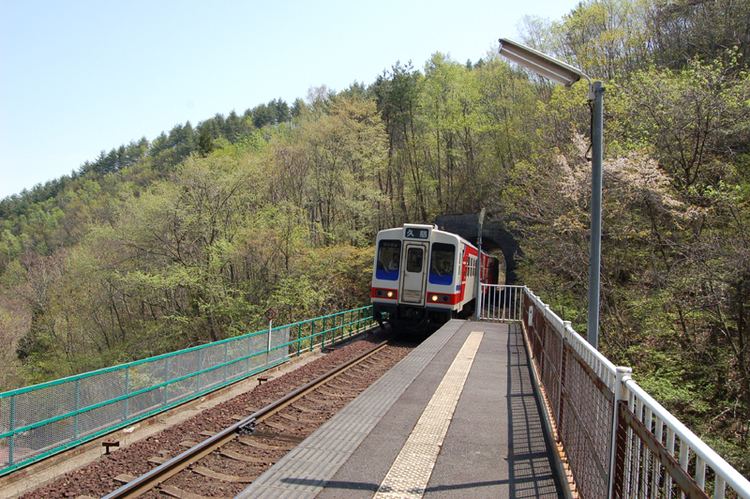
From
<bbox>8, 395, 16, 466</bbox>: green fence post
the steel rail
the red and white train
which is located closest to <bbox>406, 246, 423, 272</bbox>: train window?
the red and white train

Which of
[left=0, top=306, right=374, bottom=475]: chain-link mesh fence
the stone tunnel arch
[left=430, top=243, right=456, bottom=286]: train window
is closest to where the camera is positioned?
[left=0, top=306, right=374, bottom=475]: chain-link mesh fence

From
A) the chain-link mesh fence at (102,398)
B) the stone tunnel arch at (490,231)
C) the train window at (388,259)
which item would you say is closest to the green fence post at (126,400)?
the chain-link mesh fence at (102,398)

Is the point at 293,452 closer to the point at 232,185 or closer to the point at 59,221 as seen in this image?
the point at 232,185

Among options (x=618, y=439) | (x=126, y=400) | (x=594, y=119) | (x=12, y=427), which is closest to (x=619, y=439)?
(x=618, y=439)

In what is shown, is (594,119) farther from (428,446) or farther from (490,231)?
(490,231)

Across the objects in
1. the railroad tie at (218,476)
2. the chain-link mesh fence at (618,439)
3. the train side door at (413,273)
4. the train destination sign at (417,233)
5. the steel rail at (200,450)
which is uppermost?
the train destination sign at (417,233)

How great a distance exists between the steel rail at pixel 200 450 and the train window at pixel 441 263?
23.9 ft

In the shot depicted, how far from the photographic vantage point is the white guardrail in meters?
2.08

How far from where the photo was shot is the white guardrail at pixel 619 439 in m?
2.08

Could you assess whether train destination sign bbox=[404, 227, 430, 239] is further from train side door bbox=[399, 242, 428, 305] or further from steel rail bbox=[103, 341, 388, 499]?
steel rail bbox=[103, 341, 388, 499]

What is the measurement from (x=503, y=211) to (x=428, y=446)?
29729 millimetres

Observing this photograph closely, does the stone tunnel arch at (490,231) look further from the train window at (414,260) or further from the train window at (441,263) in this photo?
the train window at (414,260)

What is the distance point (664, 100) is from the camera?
49.0ft

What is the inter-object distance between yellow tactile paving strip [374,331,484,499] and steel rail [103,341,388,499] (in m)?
2.59
